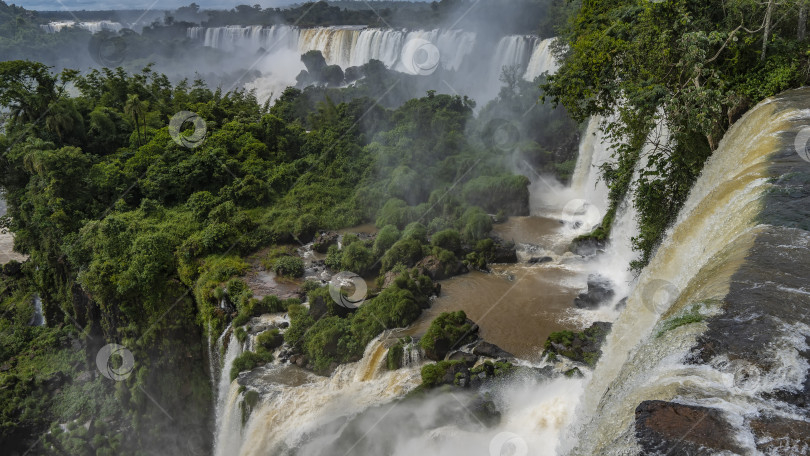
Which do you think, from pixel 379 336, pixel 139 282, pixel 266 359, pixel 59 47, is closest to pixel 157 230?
pixel 139 282

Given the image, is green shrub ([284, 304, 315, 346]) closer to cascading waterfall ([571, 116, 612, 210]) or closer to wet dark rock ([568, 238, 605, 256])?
wet dark rock ([568, 238, 605, 256])

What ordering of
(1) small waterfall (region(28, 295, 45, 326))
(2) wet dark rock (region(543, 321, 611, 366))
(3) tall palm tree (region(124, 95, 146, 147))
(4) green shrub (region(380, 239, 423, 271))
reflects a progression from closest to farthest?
(2) wet dark rock (region(543, 321, 611, 366)) < (4) green shrub (region(380, 239, 423, 271)) < (1) small waterfall (region(28, 295, 45, 326)) < (3) tall palm tree (region(124, 95, 146, 147))

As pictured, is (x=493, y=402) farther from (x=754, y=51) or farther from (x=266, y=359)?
(x=754, y=51)

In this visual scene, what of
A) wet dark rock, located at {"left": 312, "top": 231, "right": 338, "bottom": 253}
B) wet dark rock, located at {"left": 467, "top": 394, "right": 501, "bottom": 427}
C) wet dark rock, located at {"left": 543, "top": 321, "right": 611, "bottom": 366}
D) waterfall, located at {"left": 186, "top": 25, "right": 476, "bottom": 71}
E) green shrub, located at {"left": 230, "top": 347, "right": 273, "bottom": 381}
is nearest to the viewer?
wet dark rock, located at {"left": 467, "top": 394, "right": 501, "bottom": 427}

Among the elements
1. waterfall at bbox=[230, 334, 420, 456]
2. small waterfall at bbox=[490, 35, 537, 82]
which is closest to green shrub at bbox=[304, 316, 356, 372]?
waterfall at bbox=[230, 334, 420, 456]

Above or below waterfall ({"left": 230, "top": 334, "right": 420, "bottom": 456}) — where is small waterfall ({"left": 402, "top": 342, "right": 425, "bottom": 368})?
above

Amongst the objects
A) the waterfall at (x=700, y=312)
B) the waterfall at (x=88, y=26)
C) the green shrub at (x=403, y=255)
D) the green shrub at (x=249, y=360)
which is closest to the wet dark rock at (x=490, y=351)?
the waterfall at (x=700, y=312)

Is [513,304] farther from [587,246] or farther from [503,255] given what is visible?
[587,246]

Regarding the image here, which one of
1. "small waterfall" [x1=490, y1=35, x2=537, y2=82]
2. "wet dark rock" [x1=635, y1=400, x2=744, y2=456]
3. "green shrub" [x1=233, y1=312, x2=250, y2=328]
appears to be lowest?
"green shrub" [x1=233, y1=312, x2=250, y2=328]
